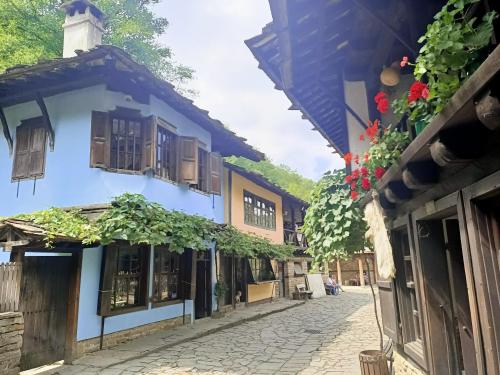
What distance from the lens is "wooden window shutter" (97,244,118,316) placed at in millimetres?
8258

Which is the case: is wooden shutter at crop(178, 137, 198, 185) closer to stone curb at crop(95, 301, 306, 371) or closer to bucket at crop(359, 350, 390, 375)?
stone curb at crop(95, 301, 306, 371)

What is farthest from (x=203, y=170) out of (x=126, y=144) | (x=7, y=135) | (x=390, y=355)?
(x=390, y=355)

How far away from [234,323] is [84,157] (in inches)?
264

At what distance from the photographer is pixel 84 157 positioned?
29.0ft

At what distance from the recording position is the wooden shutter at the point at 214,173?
480 inches

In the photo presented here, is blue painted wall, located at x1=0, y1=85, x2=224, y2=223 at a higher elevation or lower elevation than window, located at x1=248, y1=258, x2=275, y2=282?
higher

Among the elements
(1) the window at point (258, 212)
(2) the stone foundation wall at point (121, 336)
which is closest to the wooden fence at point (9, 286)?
(2) the stone foundation wall at point (121, 336)

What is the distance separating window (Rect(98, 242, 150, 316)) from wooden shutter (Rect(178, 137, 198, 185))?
2.19 metres

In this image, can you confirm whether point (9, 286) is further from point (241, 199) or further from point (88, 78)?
point (241, 199)

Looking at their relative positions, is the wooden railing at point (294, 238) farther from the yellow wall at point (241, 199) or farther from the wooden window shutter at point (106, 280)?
the wooden window shutter at point (106, 280)

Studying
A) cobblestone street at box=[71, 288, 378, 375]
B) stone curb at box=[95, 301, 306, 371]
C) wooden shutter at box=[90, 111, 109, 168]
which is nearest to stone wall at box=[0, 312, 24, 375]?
cobblestone street at box=[71, 288, 378, 375]

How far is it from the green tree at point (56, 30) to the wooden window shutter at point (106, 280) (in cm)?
779

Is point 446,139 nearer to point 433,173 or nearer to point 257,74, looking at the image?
point 433,173

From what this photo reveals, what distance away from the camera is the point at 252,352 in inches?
325
